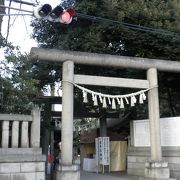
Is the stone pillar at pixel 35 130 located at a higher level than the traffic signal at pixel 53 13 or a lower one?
lower

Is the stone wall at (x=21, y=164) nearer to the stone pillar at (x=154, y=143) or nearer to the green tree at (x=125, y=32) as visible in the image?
the stone pillar at (x=154, y=143)

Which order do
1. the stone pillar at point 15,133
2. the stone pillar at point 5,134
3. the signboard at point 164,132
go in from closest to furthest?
the stone pillar at point 5,134 < the stone pillar at point 15,133 < the signboard at point 164,132

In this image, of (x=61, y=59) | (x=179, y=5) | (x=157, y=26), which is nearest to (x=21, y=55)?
(x=61, y=59)

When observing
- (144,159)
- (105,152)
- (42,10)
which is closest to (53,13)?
(42,10)

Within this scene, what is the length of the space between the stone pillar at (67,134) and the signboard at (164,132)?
4537mm

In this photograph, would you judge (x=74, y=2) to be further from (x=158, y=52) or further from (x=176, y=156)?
(x=176, y=156)

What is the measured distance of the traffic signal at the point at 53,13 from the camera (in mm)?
9312

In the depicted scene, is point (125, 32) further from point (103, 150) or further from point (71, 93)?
point (103, 150)

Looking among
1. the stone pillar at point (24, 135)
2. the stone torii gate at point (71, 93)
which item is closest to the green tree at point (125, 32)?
the stone torii gate at point (71, 93)

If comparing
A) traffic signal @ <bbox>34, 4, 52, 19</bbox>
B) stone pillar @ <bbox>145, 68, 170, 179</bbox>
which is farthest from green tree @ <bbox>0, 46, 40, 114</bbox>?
stone pillar @ <bbox>145, 68, 170, 179</bbox>

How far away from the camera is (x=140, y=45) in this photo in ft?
55.5

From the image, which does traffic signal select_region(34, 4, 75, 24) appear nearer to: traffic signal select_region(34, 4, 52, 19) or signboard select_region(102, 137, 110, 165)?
traffic signal select_region(34, 4, 52, 19)

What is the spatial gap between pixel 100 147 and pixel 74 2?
7.64 m

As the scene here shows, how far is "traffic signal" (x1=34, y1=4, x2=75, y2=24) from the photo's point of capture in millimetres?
9312
